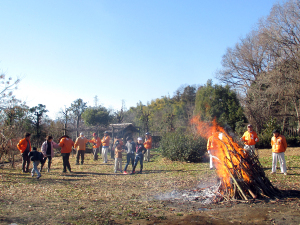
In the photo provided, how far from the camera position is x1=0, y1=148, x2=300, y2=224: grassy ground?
546 centimetres

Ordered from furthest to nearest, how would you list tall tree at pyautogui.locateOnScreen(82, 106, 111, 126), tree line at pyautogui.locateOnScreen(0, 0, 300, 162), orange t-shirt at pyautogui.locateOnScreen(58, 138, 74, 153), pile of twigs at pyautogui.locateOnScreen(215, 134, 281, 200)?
tall tree at pyautogui.locateOnScreen(82, 106, 111, 126), tree line at pyautogui.locateOnScreen(0, 0, 300, 162), orange t-shirt at pyautogui.locateOnScreen(58, 138, 74, 153), pile of twigs at pyautogui.locateOnScreen(215, 134, 281, 200)

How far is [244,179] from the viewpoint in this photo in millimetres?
6930

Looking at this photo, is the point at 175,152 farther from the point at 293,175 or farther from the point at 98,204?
the point at 98,204

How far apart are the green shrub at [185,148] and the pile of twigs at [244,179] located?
714cm

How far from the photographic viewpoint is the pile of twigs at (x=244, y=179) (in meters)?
6.79

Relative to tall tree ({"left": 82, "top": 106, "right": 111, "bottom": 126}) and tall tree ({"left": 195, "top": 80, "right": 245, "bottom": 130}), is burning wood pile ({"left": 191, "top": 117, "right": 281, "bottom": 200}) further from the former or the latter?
tall tree ({"left": 82, "top": 106, "right": 111, "bottom": 126})

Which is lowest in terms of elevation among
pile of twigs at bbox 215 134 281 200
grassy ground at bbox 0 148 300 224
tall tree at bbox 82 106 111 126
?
grassy ground at bbox 0 148 300 224

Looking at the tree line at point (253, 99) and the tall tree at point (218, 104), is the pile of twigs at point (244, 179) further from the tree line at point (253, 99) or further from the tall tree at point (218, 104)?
the tall tree at point (218, 104)

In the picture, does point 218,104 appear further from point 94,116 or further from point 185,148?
point 185,148

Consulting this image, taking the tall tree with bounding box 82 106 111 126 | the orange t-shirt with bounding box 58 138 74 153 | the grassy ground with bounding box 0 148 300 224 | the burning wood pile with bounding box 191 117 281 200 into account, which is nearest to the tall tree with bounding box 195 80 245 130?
the tall tree with bounding box 82 106 111 126

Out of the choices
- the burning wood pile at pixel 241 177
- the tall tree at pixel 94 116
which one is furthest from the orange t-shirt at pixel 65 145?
the tall tree at pixel 94 116

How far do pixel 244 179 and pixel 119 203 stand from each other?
3.57 meters

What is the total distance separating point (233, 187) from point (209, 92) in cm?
2991

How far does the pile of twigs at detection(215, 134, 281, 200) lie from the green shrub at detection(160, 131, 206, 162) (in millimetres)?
7143
